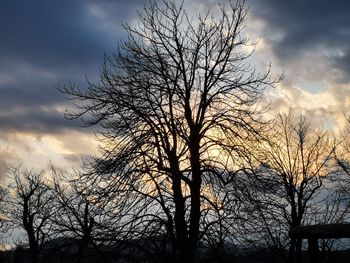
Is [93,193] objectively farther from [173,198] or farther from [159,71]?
[159,71]

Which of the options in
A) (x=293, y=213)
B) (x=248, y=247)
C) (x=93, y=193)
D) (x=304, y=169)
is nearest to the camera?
(x=93, y=193)

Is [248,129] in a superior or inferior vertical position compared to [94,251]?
superior

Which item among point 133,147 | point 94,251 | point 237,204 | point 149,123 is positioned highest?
point 149,123

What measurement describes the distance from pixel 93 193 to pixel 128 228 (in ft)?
5.10

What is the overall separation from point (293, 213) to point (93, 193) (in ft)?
50.7

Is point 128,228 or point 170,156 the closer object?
point 128,228

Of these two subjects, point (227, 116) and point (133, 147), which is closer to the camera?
point (133, 147)

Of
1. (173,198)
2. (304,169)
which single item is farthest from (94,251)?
(304,169)

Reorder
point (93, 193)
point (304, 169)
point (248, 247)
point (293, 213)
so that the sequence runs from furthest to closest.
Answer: point (304, 169)
point (293, 213)
point (248, 247)
point (93, 193)

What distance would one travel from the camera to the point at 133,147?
15266 millimetres

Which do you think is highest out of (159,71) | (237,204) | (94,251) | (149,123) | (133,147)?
(159,71)

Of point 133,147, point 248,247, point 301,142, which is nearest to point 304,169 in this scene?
A: point 301,142

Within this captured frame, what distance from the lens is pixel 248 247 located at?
15938 mm

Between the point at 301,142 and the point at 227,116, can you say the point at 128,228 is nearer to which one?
the point at 227,116
